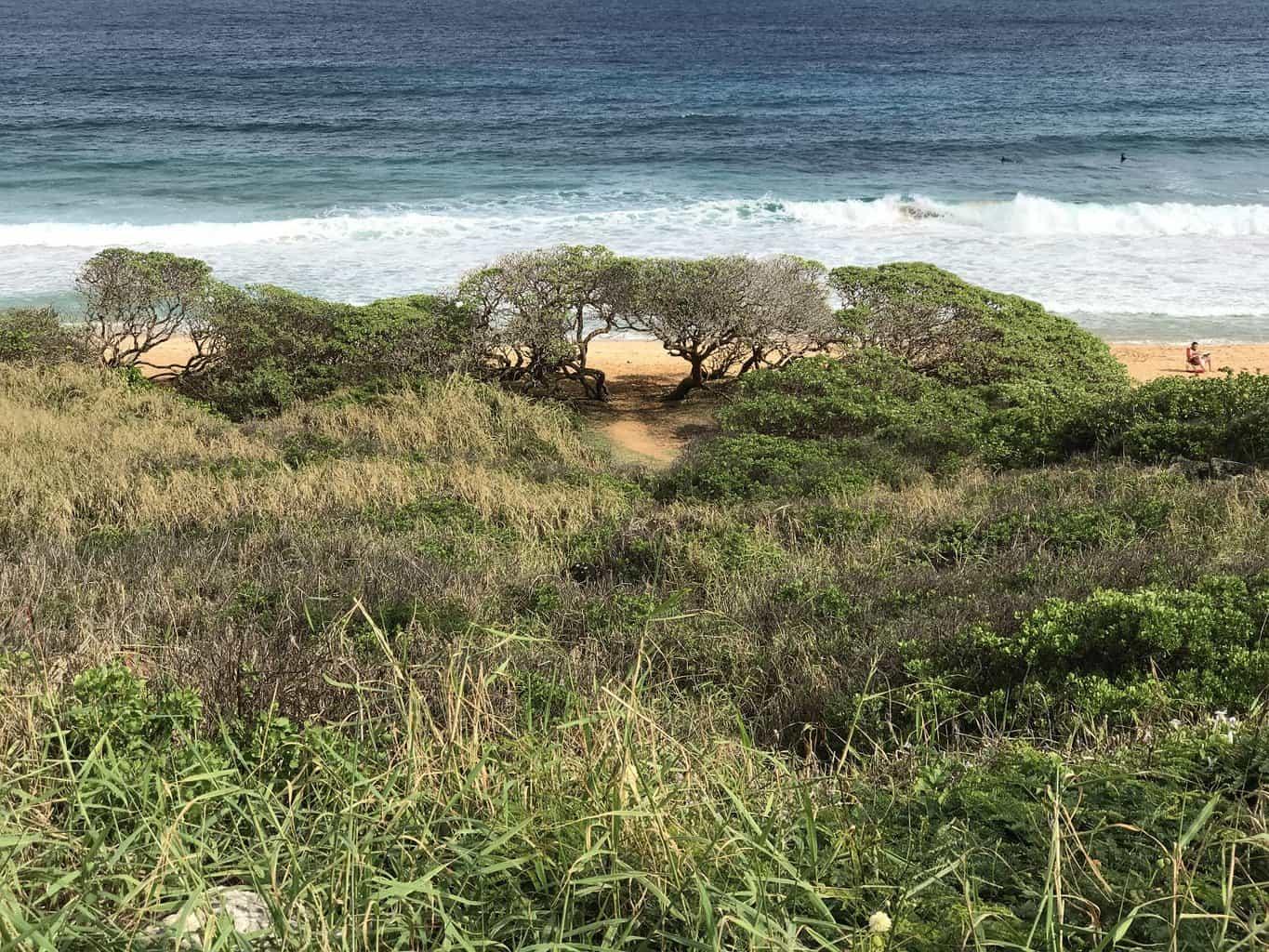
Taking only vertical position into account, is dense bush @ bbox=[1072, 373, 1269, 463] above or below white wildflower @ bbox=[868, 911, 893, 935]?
below

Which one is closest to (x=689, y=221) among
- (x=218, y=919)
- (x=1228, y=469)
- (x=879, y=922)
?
(x=1228, y=469)

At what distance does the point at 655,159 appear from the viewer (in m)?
39.2

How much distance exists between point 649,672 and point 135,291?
15.1 metres

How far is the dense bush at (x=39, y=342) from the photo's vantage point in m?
15.4

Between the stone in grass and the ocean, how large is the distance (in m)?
20.8

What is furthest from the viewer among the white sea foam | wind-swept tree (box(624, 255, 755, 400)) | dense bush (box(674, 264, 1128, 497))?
the white sea foam

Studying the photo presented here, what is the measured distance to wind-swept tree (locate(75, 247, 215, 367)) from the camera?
15758 millimetres

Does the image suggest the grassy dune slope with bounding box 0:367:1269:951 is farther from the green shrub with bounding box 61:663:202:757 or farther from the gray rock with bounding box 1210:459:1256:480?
the gray rock with bounding box 1210:459:1256:480

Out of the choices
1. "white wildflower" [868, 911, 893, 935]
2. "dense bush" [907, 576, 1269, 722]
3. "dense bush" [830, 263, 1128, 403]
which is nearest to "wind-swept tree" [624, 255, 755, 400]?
"dense bush" [830, 263, 1128, 403]

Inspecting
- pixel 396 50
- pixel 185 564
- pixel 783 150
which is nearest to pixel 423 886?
pixel 185 564

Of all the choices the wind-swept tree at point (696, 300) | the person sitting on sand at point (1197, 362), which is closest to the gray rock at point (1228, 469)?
the wind-swept tree at point (696, 300)

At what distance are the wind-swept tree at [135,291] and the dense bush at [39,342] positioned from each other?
0.22 meters

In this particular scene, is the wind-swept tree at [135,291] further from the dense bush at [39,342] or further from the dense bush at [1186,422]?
the dense bush at [1186,422]

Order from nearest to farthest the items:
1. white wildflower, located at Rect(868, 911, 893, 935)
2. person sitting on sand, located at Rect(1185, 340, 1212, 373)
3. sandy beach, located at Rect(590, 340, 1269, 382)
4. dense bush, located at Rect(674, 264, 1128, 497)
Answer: white wildflower, located at Rect(868, 911, 893, 935) < dense bush, located at Rect(674, 264, 1128, 497) < person sitting on sand, located at Rect(1185, 340, 1212, 373) < sandy beach, located at Rect(590, 340, 1269, 382)
